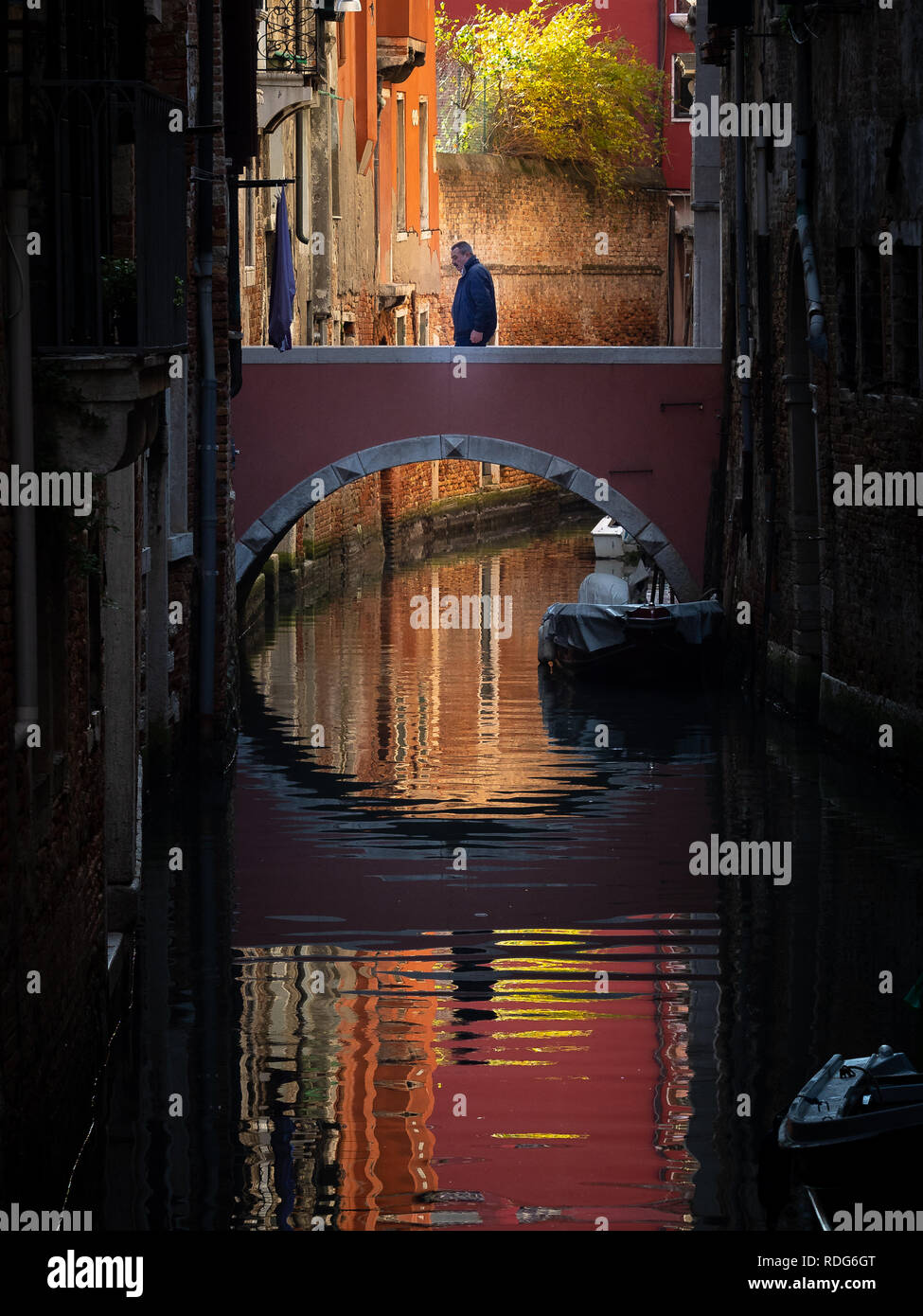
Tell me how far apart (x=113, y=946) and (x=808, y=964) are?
2.98m

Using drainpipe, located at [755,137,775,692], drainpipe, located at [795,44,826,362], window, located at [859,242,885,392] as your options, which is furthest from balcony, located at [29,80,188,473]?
drainpipe, located at [755,137,775,692]

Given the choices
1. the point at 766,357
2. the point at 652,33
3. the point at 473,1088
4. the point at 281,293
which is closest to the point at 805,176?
the point at 766,357

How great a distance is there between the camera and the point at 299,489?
20438mm

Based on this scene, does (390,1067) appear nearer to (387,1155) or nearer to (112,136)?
(387,1155)

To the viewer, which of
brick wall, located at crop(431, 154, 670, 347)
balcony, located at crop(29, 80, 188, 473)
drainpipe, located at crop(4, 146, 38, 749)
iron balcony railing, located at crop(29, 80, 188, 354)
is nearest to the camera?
drainpipe, located at crop(4, 146, 38, 749)

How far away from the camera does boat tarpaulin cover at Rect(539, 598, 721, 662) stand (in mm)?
19766

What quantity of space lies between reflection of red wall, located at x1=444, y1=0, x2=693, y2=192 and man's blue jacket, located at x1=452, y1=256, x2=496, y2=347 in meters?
16.7

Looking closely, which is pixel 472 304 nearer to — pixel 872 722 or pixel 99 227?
pixel 872 722

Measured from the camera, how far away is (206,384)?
14.3m

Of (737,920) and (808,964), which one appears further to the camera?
(737,920)

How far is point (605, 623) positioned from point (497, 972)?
10.5 metres

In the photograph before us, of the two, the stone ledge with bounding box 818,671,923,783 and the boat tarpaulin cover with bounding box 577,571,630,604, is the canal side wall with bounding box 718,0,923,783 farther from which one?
the boat tarpaulin cover with bounding box 577,571,630,604

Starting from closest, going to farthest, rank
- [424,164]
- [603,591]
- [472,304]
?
[603,591] → [472,304] → [424,164]
